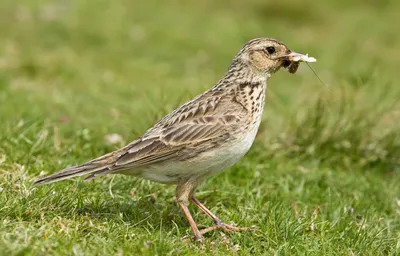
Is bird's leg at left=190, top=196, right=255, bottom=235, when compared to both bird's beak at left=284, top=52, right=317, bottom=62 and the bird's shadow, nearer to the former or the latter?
the bird's shadow

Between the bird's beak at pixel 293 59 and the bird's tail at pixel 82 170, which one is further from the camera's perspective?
the bird's beak at pixel 293 59

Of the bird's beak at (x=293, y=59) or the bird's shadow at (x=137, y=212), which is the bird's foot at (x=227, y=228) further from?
the bird's beak at (x=293, y=59)

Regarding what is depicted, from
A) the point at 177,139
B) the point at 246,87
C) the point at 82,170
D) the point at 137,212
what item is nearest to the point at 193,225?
the point at 137,212

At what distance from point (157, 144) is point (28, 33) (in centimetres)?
855

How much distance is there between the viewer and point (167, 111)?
27.1 ft

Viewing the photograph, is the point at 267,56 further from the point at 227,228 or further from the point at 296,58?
the point at 227,228

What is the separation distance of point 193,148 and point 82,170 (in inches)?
34.0

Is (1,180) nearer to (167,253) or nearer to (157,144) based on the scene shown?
(157,144)

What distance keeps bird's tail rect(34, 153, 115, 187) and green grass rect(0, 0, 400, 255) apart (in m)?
0.23

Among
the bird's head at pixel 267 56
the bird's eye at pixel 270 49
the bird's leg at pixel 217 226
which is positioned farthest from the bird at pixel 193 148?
the bird's eye at pixel 270 49

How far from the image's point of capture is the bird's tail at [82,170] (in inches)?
219

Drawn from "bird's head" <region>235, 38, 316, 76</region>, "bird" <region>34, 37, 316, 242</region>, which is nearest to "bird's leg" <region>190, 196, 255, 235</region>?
"bird" <region>34, 37, 316, 242</region>

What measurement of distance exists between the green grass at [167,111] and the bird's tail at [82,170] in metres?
0.23

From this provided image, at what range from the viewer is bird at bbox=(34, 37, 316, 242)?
18.8 ft
